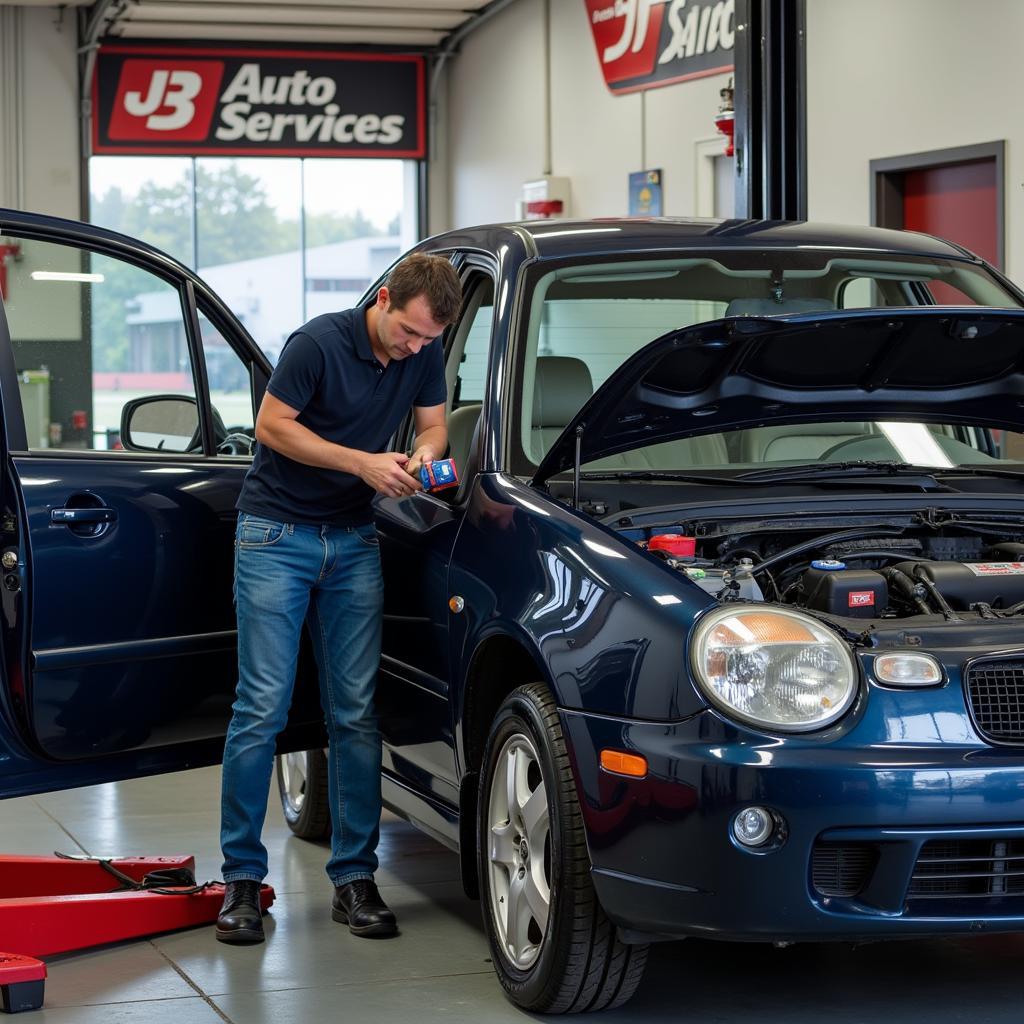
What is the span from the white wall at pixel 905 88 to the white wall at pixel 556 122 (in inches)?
63.1

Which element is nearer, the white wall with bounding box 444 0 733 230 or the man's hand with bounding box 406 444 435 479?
the man's hand with bounding box 406 444 435 479

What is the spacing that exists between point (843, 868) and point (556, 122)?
13.1 meters

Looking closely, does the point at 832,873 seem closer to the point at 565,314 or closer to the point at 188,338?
the point at 565,314

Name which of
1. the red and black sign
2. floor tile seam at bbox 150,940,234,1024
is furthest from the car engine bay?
the red and black sign

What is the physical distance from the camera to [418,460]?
3.66m

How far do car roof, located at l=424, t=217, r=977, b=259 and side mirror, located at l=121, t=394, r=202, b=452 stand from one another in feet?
2.49

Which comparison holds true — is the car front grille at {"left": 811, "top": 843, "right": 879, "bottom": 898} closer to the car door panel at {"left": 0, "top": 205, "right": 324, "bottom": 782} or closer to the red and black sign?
the car door panel at {"left": 0, "top": 205, "right": 324, "bottom": 782}

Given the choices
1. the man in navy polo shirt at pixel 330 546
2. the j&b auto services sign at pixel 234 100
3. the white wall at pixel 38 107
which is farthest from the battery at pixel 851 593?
the white wall at pixel 38 107

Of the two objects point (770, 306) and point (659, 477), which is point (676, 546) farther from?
point (770, 306)

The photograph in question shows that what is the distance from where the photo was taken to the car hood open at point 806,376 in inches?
132

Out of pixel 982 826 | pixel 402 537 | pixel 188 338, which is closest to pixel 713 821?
pixel 982 826

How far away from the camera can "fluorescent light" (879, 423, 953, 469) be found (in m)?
4.04

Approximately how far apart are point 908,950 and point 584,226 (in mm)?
1781

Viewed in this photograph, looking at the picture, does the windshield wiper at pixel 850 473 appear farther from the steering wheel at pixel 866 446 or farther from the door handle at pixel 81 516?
the door handle at pixel 81 516
